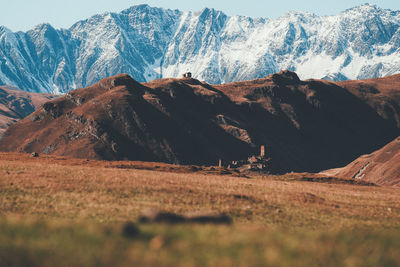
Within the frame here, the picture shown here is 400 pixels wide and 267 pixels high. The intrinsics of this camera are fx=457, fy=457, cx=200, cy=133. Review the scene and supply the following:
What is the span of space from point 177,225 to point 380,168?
506ft

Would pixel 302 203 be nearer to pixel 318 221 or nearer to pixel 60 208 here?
pixel 318 221

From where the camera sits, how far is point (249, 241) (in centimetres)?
1260

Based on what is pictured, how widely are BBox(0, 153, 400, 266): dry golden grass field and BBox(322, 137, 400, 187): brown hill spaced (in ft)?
323

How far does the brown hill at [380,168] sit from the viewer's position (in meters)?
142

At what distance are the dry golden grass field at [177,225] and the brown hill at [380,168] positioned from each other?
323 ft

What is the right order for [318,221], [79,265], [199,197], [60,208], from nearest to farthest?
[79,265] < [60,208] < [318,221] < [199,197]

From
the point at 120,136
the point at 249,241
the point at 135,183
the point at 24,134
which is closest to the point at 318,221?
the point at 135,183

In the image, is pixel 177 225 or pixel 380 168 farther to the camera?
pixel 380 168

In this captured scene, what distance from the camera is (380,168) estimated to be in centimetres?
15638

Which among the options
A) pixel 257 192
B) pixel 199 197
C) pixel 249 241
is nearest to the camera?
pixel 249 241

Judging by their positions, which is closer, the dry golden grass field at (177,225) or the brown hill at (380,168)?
the dry golden grass field at (177,225)

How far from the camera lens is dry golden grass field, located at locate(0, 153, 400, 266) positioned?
11.1m

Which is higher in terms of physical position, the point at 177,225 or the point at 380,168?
the point at 177,225

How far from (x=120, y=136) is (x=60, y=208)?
148875 mm
